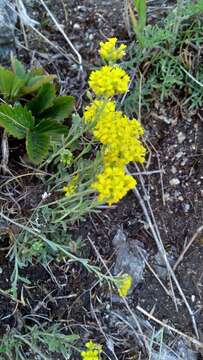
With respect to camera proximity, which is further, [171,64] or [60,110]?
[171,64]

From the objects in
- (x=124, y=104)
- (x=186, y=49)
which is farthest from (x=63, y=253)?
(x=186, y=49)

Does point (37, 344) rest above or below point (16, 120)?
below

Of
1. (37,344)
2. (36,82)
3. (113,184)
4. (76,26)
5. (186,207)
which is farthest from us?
(76,26)

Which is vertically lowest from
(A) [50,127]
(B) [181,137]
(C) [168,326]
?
(C) [168,326]

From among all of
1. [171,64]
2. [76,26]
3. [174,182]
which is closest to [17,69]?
[76,26]

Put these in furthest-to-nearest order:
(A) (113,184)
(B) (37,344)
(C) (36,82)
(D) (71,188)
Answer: (C) (36,82), (B) (37,344), (D) (71,188), (A) (113,184)

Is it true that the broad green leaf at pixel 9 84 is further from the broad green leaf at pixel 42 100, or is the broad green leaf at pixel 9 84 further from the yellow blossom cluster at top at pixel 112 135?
the yellow blossom cluster at top at pixel 112 135

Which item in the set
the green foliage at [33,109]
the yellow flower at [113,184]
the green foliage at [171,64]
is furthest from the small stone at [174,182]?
the yellow flower at [113,184]

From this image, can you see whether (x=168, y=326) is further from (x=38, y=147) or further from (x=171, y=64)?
(x=171, y=64)
